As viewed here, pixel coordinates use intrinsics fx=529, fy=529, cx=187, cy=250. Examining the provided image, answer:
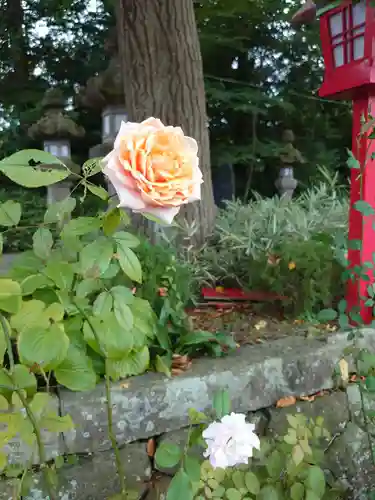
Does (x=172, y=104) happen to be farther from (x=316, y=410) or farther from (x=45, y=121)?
(x=45, y=121)

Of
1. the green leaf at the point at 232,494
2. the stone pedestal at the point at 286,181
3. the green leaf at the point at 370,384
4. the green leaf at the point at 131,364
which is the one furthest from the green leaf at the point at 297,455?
the stone pedestal at the point at 286,181

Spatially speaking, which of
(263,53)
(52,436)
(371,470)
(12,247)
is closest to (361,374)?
(371,470)

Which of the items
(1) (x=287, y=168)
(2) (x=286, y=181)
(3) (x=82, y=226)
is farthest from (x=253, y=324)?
(1) (x=287, y=168)

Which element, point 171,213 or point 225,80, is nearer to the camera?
point 171,213

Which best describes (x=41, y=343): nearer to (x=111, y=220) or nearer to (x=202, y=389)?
(x=111, y=220)

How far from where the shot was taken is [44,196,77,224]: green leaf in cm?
91

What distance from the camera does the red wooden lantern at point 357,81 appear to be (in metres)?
1.70

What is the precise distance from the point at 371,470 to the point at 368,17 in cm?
143

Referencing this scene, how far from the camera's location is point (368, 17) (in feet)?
5.55

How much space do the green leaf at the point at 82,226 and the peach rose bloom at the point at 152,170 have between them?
0.15 m

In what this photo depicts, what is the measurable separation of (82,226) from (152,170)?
224mm

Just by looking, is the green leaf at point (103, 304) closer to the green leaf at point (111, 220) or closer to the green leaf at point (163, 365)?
the green leaf at point (111, 220)

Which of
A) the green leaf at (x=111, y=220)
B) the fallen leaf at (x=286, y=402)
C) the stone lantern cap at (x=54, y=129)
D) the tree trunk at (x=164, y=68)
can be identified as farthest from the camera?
the stone lantern cap at (x=54, y=129)

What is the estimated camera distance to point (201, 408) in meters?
1.44
